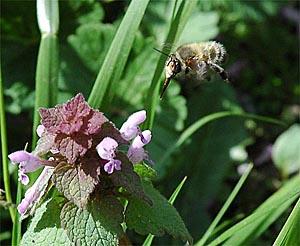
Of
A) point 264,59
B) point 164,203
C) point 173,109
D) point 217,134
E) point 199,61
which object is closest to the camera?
point 164,203

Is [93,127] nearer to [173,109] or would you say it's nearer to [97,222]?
[97,222]

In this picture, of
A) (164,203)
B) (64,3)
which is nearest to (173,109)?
(64,3)

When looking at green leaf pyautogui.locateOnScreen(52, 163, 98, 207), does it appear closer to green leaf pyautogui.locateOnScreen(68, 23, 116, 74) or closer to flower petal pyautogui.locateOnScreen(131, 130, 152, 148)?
flower petal pyautogui.locateOnScreen(131, 130, 152, 148)

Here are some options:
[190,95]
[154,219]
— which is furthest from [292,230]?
[190,95]

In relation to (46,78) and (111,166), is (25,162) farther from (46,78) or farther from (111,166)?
(46,78)

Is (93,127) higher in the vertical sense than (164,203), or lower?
higher
